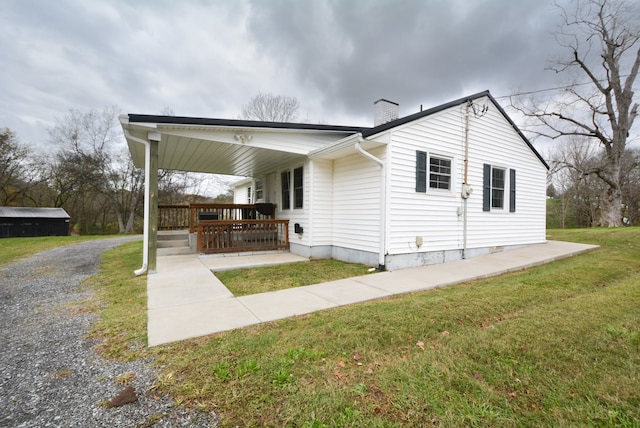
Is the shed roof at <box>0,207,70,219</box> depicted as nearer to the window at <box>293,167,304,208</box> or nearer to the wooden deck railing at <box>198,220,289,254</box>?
the wooden deck railing at <box>198,220,289,254</box>

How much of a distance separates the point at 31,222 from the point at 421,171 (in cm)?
2168

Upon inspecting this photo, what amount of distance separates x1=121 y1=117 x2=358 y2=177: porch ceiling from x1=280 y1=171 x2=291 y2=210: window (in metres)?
0.39

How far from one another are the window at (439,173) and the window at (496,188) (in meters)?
1.36

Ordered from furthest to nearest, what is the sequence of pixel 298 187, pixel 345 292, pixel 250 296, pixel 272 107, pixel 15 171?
pixel 272 107
pixel 15 171
pixel 298 187
pixel 345 292
pixel 250 296

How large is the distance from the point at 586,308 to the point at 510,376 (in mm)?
2281

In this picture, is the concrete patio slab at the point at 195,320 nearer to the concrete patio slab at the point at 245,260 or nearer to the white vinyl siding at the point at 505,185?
the concrete patio slab at the point at 245,260

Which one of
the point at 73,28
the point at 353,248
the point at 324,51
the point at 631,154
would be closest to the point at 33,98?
the point at 73,28

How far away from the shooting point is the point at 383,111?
796cm

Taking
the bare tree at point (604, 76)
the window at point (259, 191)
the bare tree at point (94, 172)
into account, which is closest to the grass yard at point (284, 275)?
the window at point (259, 191)

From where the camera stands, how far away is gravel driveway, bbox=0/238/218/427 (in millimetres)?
1717

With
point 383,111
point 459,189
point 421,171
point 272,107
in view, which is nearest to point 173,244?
point 383,111

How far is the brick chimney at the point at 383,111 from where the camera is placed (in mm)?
7941

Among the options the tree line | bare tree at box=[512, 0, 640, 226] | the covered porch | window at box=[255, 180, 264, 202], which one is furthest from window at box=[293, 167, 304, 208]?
the tree line

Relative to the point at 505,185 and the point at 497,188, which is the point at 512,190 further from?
the point at 497,188
